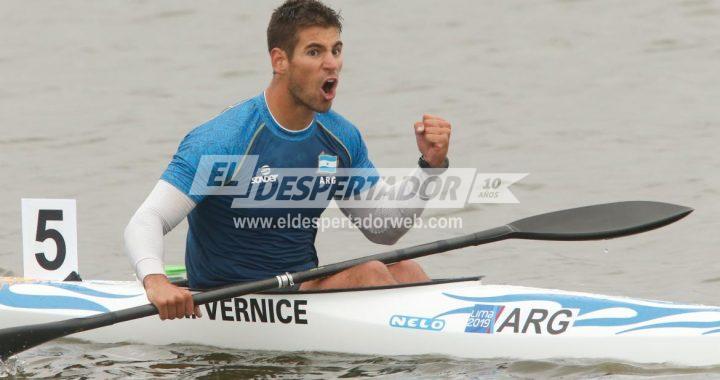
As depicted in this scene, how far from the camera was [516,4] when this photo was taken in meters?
16.8

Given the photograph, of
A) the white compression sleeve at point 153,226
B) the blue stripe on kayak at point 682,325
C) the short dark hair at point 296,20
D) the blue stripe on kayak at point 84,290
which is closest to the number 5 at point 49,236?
the blue stripe on kayak at point 84,290

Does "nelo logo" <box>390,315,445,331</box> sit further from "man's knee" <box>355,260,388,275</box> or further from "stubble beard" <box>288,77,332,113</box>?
"stubble beard" <box>288,77,332,113</box>

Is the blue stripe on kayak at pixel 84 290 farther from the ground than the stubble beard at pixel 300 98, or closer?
closer

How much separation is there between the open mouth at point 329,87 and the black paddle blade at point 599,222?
1332 millimetres

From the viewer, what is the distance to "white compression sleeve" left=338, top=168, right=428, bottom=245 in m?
7.28

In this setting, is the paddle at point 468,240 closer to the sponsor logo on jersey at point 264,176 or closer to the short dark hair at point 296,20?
the sponsor logo on jersey at point 264,176

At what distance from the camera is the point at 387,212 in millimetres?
7367

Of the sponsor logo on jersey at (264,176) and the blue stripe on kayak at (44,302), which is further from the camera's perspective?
the blue stripe on kayak at (44,302)

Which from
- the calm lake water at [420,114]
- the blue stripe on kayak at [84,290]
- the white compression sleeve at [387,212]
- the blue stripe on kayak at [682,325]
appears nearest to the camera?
the blue stripe on kayak at [682,325]

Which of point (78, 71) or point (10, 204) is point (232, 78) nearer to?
point (78, 71)

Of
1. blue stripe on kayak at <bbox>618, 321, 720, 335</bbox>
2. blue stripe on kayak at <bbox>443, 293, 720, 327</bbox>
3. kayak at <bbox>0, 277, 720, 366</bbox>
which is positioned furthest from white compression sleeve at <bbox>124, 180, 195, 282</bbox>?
blue stripe on kayak at <bbox>618, 321, 720, 335</bbox>

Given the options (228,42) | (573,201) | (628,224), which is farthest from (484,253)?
(228,42)

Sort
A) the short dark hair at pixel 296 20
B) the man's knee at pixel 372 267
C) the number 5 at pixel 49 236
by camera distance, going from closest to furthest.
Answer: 1. the short dark hair at pixel 296 20
2. the man's knee at pixel 372 267
3. the number 5 at pixel 49 236

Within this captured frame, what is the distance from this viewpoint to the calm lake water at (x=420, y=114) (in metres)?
9.35
